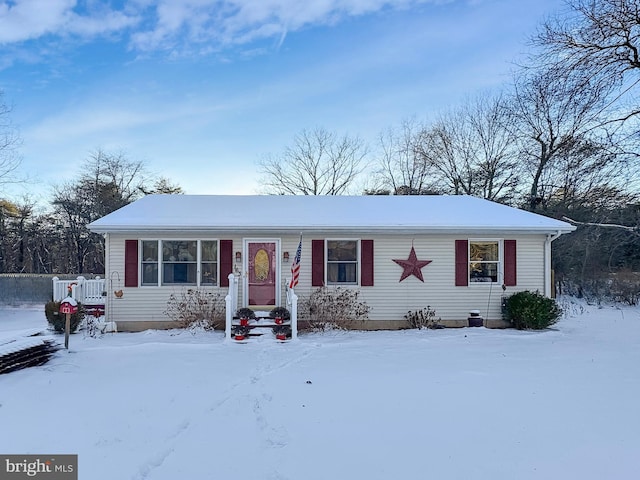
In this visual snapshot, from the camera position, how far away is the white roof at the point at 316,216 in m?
10.0

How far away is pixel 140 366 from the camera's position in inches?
266

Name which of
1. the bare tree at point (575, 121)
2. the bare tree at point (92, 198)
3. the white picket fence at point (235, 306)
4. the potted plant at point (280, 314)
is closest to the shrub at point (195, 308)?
the white picket fence at point (235, 306)

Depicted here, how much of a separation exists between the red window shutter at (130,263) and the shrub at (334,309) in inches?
173

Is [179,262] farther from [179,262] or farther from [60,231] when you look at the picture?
[60,231]

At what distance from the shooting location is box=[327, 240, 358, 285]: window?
35.0ft

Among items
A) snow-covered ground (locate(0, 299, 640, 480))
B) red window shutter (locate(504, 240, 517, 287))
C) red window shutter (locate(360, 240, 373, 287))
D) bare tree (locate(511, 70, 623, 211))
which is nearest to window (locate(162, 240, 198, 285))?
snow-covered ground (locate(0, 299, 640, 480))

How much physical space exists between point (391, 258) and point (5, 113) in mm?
18377

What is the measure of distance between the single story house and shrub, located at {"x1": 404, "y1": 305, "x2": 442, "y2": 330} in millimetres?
162

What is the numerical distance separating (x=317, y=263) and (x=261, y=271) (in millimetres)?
1521

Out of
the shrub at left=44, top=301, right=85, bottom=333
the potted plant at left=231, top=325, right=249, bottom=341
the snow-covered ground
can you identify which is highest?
the shrub at left=44, top=301, right=85, bottom=333

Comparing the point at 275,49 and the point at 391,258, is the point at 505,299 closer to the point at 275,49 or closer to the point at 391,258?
the point at 391,258

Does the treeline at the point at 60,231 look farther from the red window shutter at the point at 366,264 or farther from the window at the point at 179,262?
the red window shutter at the point at 366,264

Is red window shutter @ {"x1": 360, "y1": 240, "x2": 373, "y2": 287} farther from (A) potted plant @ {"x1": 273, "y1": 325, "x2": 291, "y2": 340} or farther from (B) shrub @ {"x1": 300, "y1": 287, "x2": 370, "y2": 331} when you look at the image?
(A) potted plant @ {"x1": 273, "y1": 325, "x2": 291, "y2": 340}

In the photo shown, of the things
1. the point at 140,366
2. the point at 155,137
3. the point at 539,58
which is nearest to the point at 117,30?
the point at 155,137
